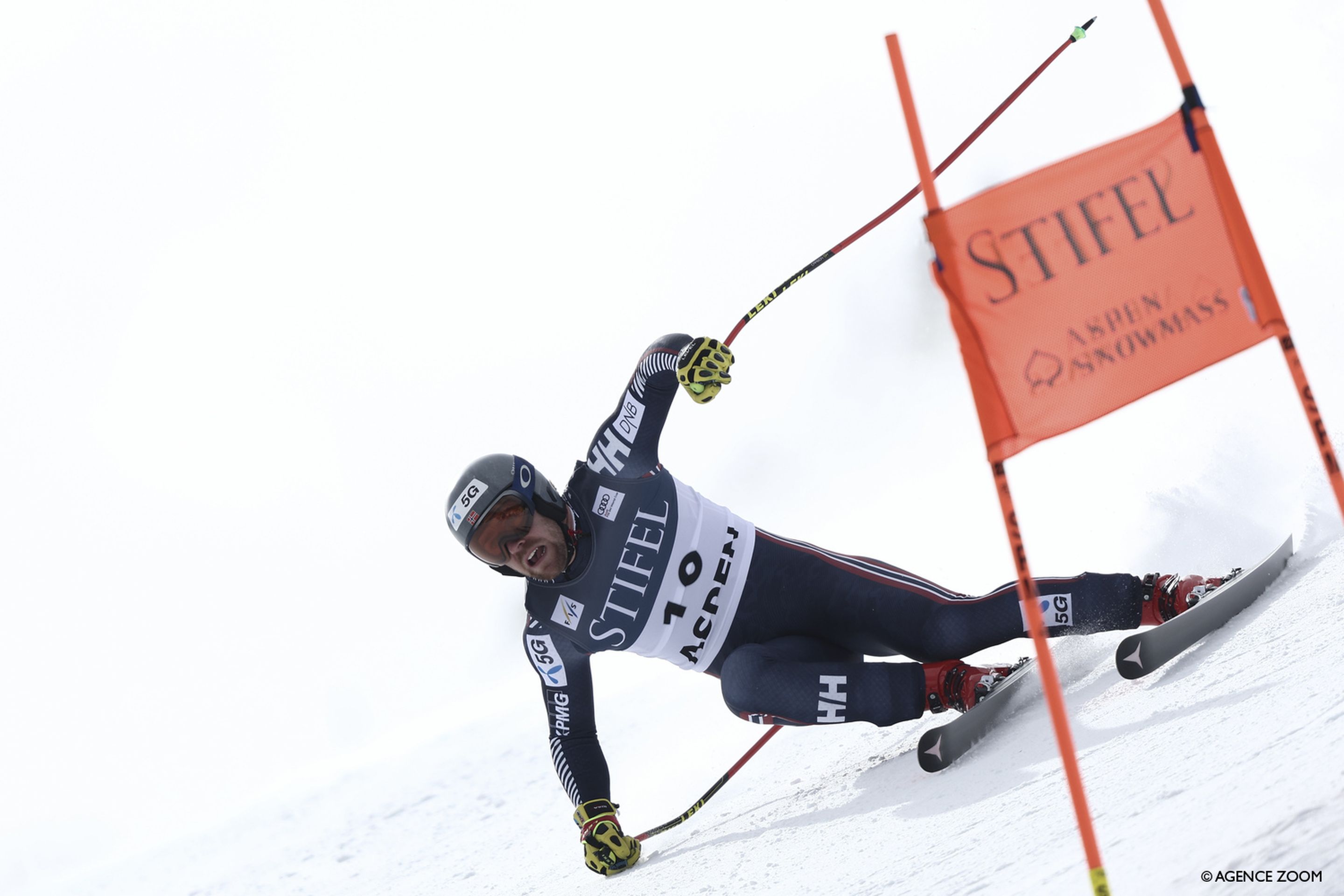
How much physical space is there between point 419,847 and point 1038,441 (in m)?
3.51

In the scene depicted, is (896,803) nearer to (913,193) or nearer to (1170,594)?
(1170,594)

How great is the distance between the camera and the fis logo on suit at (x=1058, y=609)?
122 inches

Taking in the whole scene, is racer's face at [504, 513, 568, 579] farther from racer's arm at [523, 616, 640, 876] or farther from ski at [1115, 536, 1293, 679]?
ski at [1115, 536, 1293, 679]

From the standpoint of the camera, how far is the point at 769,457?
36.0ft

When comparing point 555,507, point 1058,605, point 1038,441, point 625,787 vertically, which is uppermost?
point 555,507

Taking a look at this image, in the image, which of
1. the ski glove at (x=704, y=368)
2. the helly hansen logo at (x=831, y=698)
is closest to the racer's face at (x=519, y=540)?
the ski glove at (x=704, y=368)

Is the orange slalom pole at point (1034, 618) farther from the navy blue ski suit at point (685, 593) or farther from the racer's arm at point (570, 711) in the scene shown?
the racer's arm at point (570, 711)

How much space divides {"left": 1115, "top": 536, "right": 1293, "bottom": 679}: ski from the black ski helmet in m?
1.58

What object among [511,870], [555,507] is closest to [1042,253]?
[555,507]

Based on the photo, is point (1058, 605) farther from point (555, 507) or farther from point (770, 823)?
point (555, 507)

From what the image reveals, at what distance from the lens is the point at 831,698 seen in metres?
3.10

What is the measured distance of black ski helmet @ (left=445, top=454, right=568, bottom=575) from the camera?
10.7ft

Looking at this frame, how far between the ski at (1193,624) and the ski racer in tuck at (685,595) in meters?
0.20

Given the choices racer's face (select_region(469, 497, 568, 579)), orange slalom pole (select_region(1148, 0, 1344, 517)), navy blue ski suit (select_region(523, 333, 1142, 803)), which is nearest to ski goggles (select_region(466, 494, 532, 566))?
racer's face (select_region(469, 497, 568, 579))
